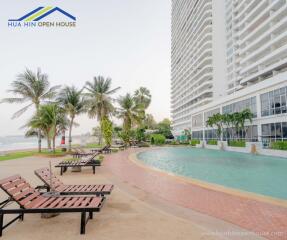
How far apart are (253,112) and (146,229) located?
29.9 metres

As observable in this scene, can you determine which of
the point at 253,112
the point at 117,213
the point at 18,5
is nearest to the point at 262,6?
the point at 253,112

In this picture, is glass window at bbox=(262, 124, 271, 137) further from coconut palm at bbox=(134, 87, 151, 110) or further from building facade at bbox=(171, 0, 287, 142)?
coconut palm at bbox=(134, 87, 151, 110)

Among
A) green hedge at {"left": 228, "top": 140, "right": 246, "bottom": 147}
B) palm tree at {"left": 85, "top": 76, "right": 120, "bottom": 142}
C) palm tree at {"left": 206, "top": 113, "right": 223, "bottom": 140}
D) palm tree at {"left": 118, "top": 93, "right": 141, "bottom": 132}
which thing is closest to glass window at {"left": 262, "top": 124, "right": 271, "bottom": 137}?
green hedge at {"left": 228, "top": 140, "right": 246, "bottom": 147}

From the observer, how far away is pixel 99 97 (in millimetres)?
39062

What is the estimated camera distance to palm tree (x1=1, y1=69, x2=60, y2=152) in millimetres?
29234

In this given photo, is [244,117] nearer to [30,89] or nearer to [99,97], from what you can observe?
[99,97]

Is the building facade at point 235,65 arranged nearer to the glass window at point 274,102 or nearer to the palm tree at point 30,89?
the glass window at point 274,102

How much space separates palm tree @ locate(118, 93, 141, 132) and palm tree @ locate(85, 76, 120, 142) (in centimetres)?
458

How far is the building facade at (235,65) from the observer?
27.2 meters

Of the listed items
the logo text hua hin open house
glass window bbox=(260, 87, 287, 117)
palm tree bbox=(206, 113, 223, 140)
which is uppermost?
the logo text hua hin open house

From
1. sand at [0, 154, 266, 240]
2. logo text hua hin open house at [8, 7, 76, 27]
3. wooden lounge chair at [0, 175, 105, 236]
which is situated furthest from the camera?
logo text hua hin open house at [8, 7, 76, 27]

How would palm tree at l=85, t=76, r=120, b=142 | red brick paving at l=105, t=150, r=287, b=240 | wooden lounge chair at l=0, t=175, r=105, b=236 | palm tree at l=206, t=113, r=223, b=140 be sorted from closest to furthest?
wooden lounge chair at l=0, t=175, r=105, b=236, red brick paving at l=105, t=150, r=287, b=240, palm tree at l=206, t=113, r=223, b=140, palm tree at l=85, t=76, r=120, b=142

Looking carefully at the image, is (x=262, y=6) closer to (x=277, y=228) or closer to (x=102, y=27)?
(x=102, y=27)

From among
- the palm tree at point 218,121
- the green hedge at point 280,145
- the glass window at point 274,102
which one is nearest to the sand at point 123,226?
the green hedge at point 280,145
